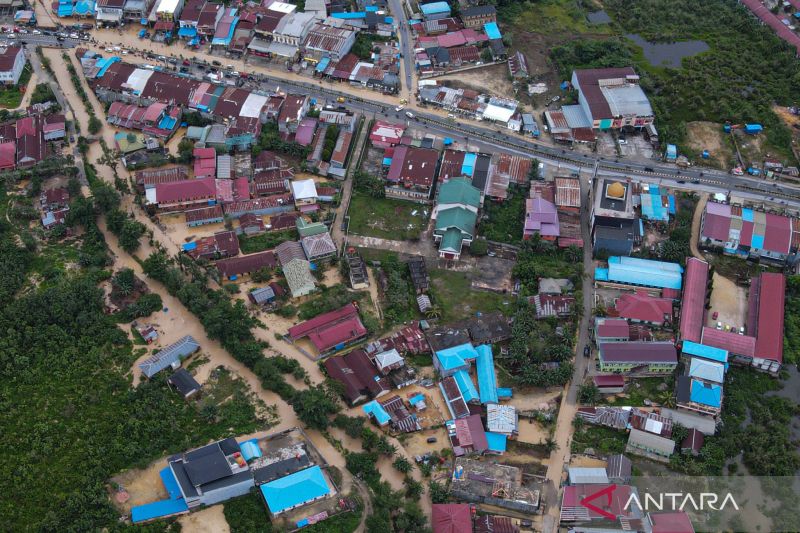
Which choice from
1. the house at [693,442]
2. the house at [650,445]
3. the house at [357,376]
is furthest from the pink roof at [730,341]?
the house at [357,376]

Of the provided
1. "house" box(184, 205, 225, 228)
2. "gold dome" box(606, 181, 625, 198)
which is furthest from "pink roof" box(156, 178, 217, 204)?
"gold dome" box(606, 181, 625, 198)

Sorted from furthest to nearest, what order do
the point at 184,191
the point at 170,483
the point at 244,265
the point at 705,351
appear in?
1. the point at 184,191
2. the point at 244,265
3. the point at 705,351
4. the point at 170,483

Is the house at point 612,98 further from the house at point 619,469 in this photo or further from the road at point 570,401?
the house at point 619,469

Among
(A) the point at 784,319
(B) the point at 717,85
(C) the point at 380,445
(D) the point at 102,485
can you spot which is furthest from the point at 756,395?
(D) the point at 102,485

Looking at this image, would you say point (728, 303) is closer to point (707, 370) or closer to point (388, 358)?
point (707, 370)

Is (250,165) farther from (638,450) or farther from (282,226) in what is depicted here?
(638,450)

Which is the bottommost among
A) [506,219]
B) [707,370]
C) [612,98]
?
[707,370]

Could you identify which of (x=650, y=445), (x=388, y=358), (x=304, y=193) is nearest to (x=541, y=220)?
(x=388, y=358)
